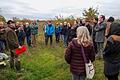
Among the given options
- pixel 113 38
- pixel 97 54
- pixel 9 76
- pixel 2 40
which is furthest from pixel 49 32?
pixel 113 38

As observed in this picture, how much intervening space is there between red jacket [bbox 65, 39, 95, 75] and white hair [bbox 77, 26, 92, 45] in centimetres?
15

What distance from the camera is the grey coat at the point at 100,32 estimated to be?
564 inches

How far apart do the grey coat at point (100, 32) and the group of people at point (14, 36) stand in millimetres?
3690

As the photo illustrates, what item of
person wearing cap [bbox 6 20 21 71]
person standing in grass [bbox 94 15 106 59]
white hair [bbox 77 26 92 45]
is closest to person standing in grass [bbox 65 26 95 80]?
white hair [bbox 77 26 92 45]

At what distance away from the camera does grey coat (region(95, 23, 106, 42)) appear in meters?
14.3

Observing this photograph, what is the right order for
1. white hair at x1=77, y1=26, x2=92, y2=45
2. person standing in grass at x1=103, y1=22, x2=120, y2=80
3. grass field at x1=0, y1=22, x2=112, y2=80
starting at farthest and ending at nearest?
grass field at x1=0, y1=22, x2=112, y2=80, person standing in grass at x1=103, y1=22, x2=120, y2=80, white hair at x1=77, y1=26, x2=92, y2=45

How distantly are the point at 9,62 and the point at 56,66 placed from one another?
237 cm

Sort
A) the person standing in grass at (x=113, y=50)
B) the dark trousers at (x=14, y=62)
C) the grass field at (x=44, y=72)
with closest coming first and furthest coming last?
the person standing in grass at (x=113, y=50) → the grass field at (x=44, y=72) → the dark trousers at (x=14, y=62)

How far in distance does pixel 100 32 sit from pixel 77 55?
23.2 ft

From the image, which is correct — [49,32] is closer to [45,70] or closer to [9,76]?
[45,70]

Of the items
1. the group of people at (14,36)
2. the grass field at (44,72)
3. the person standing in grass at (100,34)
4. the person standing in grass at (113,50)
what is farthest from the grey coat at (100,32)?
the person standing in grass at (113,50)

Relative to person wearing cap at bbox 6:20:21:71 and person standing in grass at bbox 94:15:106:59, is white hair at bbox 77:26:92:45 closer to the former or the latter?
person wearing cap at bbox 6:20:21:71

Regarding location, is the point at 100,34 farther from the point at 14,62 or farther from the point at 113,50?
the point at 113,50

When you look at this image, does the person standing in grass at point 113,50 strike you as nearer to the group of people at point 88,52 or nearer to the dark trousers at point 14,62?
the group of people at point 88,52
